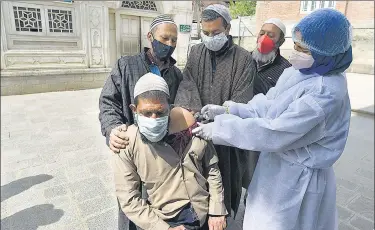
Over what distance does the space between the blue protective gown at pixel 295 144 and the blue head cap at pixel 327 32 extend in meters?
0.13

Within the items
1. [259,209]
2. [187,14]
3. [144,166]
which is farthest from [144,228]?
[187,14]

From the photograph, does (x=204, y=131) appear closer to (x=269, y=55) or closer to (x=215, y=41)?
(x=215, y=41)

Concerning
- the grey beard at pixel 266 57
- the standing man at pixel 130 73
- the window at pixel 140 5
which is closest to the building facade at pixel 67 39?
the window at pixel 140 5

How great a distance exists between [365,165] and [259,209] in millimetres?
3535

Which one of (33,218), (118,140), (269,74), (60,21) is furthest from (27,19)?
(118,140)

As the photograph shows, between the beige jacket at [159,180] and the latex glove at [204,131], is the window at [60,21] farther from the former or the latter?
the latex glove at [204,131]

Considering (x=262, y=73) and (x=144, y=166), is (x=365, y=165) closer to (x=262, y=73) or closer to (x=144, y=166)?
(x=262, y=73)

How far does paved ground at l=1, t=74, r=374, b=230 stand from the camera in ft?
8.73

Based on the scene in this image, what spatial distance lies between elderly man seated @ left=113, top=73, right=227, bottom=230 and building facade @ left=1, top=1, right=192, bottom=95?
20.7ft

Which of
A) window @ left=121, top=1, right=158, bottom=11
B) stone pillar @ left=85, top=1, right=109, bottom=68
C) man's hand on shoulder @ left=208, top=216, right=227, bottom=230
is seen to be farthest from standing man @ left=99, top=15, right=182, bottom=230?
window @ left=121, top=1, right=158, bottom=11

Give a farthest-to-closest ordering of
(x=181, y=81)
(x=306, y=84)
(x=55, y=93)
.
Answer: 1. (x=55, y=93)
2. (x=181, y=81)
3. (x=306, y=84)

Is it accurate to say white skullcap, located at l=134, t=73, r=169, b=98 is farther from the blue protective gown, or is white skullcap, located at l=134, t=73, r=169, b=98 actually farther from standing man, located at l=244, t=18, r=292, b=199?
standing man, located at l=244, t=18, r=292, b=199

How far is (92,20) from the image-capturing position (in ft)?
27.9

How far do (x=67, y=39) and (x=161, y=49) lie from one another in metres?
7.69
